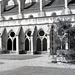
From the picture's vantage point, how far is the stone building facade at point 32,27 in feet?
100

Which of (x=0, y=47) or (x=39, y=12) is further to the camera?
(x=39, y=12)

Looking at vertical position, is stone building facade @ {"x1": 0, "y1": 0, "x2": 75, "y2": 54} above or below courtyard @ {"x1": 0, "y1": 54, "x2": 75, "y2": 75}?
above

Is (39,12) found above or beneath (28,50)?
above

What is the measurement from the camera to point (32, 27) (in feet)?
104

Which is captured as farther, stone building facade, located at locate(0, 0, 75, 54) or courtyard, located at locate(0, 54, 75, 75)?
stone building facade, located at locate(0, 0, 75, 54)

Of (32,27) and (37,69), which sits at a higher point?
(32,27)

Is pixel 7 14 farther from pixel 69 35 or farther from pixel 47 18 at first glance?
pixel 69 35

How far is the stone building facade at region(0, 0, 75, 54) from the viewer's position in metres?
30.5

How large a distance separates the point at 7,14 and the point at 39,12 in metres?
9.08

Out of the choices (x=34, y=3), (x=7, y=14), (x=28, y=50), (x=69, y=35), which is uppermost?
(x=34, y=3)

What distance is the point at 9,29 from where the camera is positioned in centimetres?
3406

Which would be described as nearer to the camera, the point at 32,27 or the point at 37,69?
the point at 37,69

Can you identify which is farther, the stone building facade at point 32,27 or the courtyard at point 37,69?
the stone building facade at point 32,27

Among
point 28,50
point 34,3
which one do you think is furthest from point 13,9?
point 28,50
